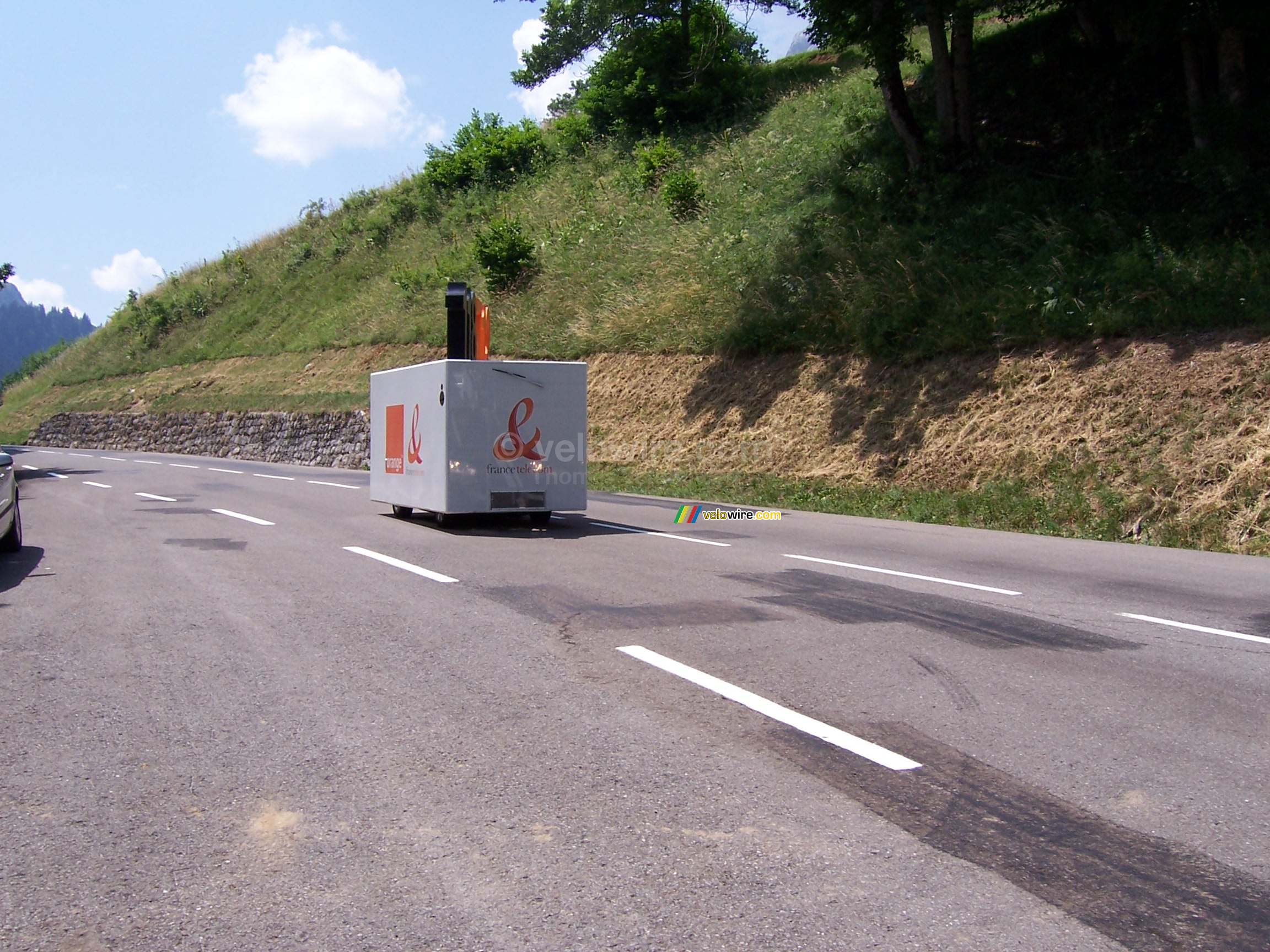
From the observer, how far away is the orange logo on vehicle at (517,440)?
564 inches

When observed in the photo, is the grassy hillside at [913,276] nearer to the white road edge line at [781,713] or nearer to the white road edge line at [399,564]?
the white road edge line at [399,564]

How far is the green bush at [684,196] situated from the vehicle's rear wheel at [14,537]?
84.2 ft

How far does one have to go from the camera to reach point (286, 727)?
5078 millimetres

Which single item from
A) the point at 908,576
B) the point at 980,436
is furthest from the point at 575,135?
the point at 908,576

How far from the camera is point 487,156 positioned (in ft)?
167

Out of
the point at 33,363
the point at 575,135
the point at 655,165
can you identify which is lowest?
the point at 33,363

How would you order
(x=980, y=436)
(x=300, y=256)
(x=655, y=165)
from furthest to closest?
1. (x=300, y=256)
2. (x=655, y=165)
3. (x=980, y=436)

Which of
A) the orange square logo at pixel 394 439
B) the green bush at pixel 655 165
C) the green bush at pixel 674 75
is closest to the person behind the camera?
the orange square logo at pixel 394 439

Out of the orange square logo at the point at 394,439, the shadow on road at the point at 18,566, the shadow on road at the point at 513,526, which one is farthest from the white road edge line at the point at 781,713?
the orange square logo at the point at 394,439

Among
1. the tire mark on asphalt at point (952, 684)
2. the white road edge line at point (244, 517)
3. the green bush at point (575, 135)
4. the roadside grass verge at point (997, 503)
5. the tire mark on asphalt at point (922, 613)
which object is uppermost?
the green bush at point (575, 135)

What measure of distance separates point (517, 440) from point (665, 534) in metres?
2.55

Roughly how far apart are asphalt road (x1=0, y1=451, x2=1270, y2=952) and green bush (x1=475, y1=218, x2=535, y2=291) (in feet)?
102

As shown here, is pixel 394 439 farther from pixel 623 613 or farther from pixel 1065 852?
pixel 1065 852

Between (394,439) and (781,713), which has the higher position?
(394,439)
